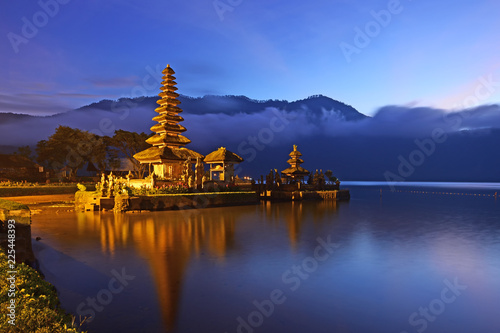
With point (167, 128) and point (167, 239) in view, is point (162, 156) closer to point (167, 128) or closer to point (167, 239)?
point (167, 128)

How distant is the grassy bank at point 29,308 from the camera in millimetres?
4410

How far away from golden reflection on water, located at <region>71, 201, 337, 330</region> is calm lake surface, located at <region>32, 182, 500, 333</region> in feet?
0.21

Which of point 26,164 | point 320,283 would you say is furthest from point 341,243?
point 26,164

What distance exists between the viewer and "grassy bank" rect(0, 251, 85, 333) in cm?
441

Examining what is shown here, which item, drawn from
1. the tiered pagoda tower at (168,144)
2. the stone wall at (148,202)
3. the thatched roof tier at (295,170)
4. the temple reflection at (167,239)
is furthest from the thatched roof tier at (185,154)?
the thatched roof tier at (295,170)

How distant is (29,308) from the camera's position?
4797 mm

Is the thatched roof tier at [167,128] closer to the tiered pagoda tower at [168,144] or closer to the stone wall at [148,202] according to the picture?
the tiered pagoda tower at [168,144]

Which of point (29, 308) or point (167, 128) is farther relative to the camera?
point (167, 128)

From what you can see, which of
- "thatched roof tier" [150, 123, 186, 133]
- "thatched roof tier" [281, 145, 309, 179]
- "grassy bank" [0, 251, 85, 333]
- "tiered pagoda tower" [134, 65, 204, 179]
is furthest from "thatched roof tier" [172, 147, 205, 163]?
"grassy bank" [0, 251, 85, 333]

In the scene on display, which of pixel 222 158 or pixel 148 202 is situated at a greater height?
pixel 222 158

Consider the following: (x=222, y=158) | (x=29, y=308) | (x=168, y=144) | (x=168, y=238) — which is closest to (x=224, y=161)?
(x=222, y=158)

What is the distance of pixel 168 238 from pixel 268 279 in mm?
8563

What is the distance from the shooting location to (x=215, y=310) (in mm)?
8789

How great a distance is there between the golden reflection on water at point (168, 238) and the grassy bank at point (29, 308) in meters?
3.04
